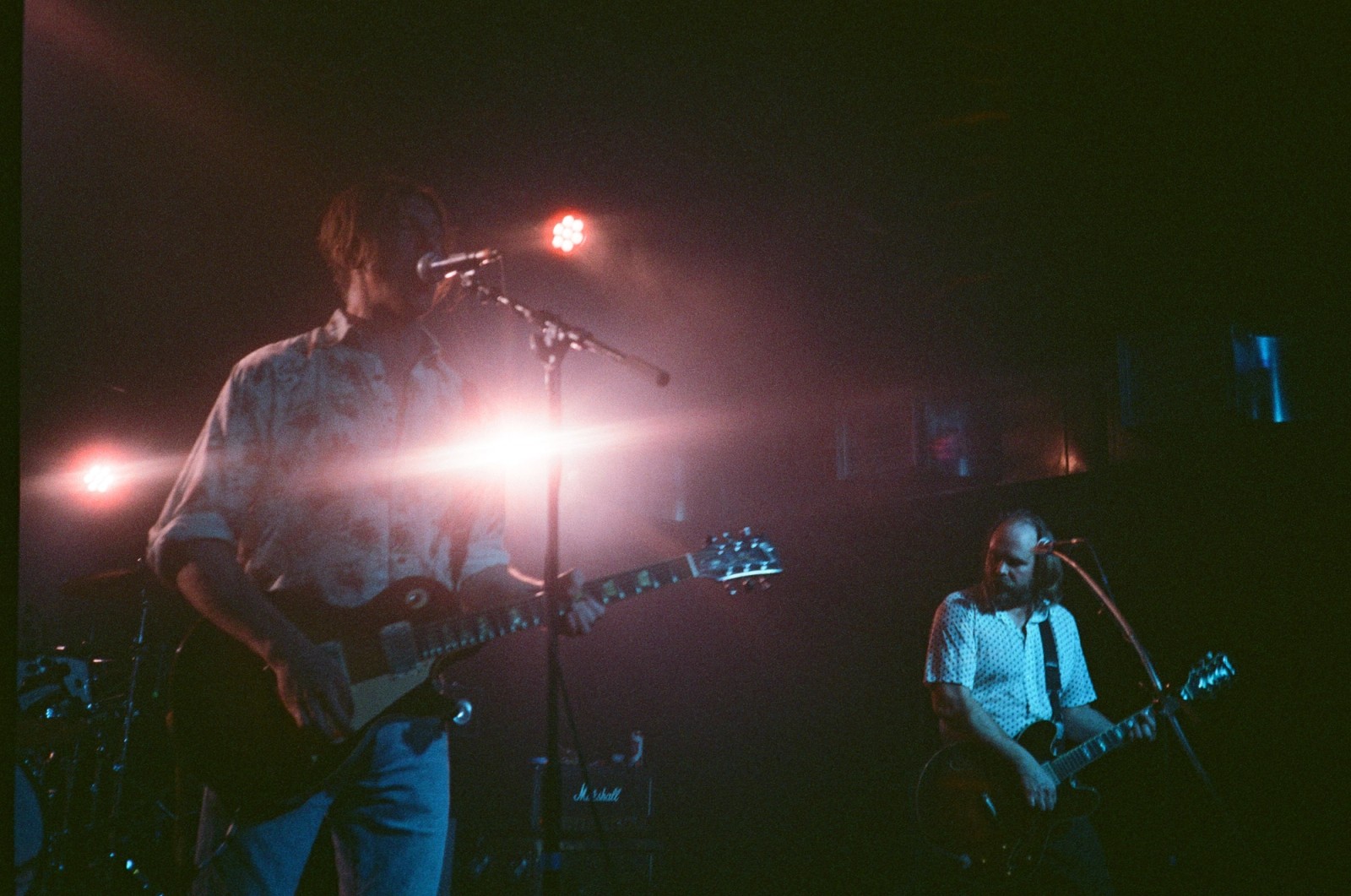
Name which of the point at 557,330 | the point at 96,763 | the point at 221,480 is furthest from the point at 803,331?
the point at 96,763

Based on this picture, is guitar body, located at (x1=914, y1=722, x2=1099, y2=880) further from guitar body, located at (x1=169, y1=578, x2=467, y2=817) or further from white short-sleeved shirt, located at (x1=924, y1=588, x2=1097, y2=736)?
guitar body, located at (x1=169, y1=578, x2=467, y2=817)

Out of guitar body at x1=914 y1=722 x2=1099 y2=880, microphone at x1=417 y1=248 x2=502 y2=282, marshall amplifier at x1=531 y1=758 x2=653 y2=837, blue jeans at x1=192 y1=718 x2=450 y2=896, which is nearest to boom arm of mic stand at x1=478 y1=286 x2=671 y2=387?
microphone at x1=417 y1=248 x2=502 y2=282

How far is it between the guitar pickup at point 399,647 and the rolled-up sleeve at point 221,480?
1.18 ft

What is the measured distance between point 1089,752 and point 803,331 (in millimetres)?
3133

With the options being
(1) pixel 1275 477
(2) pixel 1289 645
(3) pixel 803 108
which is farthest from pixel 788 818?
(3) pixel 803 108

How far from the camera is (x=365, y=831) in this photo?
1790 mm

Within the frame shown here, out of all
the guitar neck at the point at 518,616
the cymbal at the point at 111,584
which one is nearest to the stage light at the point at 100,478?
the cymbal at the point at 111,584

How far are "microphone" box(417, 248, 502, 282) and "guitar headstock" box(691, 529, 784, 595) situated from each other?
48.6 inches

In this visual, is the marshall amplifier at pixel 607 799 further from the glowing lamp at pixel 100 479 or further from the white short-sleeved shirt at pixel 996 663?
the glowing lamp at pixel 100 479

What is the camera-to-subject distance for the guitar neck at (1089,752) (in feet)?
11.9

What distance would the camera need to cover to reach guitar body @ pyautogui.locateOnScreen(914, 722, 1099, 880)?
Result: 11.4ft

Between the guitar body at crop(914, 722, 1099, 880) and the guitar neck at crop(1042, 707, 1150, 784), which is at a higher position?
the guitar neck at crop(1042, 707, 1150, 784)

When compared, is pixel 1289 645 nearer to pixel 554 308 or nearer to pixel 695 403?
pixel 695 403

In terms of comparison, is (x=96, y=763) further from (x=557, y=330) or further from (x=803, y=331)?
(x=803, y=331)
